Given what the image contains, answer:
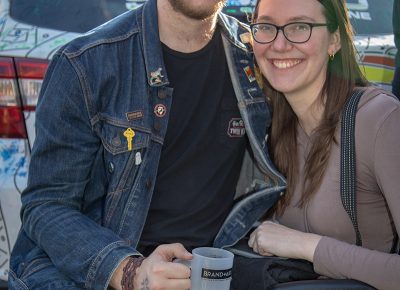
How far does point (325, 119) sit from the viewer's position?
288 cm

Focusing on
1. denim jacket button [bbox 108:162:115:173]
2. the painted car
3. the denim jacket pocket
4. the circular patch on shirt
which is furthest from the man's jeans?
denim jacket button [bbox 108:162:115:173]

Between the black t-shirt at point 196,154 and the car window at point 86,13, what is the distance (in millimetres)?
597

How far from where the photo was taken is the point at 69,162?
271 centimetres

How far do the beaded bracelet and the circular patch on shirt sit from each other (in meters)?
0.57

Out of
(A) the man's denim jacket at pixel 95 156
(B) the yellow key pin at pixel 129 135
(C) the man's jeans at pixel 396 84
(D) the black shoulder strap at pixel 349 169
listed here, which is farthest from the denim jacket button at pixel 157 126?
(C) the man's jeans at pixel 396 84

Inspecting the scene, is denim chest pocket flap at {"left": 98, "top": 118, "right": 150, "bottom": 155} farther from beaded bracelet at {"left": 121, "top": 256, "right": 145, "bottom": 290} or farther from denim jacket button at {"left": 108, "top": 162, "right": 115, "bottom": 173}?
beaded bracelet at {"left": 121, "top": 256, "right": 145, "bottom": 290}

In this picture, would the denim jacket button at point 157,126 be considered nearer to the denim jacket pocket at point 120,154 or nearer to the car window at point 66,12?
the denim jacket pocket at point 120,154

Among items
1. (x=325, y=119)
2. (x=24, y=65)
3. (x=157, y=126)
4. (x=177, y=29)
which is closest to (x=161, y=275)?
(x=157, y=126)

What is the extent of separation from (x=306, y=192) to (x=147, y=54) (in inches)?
30.5

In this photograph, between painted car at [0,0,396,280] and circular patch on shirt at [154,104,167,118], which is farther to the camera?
painted car at [0,0,396,280]

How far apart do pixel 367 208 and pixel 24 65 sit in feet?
5.11

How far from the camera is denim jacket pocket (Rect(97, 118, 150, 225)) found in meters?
2.75

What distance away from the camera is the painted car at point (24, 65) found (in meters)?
3.32

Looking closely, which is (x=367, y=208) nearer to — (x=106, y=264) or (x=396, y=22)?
(x=106, y=264)
